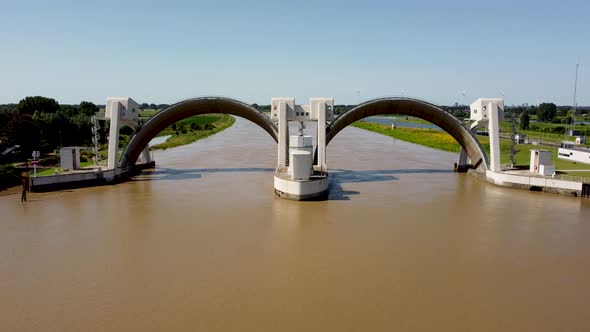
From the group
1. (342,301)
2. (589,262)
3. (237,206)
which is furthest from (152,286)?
(589,262)

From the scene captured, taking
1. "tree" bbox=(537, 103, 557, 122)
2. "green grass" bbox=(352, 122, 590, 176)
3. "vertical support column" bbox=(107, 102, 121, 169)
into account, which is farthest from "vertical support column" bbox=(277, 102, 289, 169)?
"tree" bbox=(537, 103, 557, 122)

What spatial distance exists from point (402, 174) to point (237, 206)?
54.0 ft

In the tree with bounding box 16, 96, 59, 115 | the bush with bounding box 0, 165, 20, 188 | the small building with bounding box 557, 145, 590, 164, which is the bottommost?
the bush with bounding box 0, 165, 20, 188

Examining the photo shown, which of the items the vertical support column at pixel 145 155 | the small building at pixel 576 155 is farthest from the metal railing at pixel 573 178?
the vertical support column at pixel 145 155

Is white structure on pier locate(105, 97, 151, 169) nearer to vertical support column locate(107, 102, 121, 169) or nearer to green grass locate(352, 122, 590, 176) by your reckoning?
vertical support column locate(107, 102, 121, 169)

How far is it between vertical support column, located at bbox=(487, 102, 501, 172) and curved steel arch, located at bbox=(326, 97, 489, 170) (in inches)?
50.1

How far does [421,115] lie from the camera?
34094 mm

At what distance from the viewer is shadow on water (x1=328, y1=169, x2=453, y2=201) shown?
84.4 feet

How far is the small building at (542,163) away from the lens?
26.6 metres

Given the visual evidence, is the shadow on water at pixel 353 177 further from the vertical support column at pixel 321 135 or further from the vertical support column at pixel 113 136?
the vertical support column at pixel 113 136

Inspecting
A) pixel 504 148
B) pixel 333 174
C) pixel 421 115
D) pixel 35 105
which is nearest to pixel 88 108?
pixel 35 105

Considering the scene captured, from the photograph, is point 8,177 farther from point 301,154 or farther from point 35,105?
point 35,105

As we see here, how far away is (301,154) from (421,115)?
15.3m

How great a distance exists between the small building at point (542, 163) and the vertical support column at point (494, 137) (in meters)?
2.25
